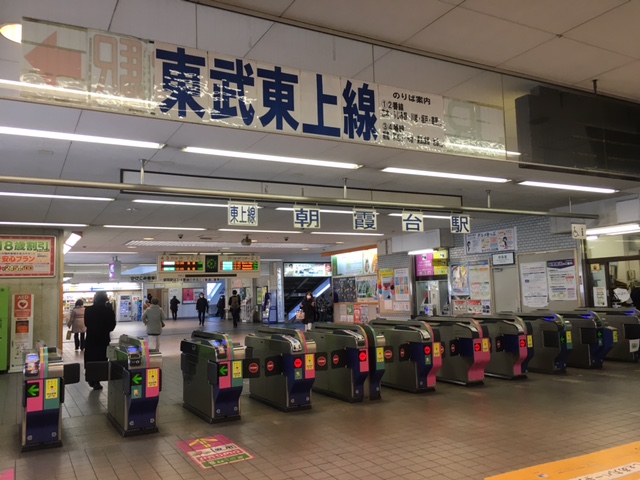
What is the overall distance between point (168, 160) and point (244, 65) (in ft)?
10.8

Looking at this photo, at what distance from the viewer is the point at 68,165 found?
21.7ft

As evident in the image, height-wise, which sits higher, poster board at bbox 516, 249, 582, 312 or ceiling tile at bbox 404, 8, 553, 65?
ceiling tile at bbox 404, 8, 553, 65

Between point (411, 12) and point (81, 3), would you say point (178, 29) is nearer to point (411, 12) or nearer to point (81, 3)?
point (81, 3)

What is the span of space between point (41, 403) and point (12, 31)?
353cm

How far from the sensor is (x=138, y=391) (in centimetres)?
554

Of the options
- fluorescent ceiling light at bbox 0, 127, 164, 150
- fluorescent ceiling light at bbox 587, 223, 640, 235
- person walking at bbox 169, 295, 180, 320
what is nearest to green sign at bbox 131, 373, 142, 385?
fluorescent ceiling light at bbox 0, 127, 164, 150

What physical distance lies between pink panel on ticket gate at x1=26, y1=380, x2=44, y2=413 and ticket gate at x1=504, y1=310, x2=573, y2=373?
7.15 meters

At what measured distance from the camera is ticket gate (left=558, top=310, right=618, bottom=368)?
29.2 feet

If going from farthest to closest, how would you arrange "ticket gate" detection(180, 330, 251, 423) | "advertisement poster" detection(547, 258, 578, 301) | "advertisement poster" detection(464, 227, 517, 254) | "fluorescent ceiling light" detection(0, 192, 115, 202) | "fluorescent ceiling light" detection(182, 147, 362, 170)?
"advertisement poster" detection(464, 227, 517, 254), "advertisement poster" detection(547, 258, 578, 301), "fluorescent ceiling light" detection(0, 192, 115, 202), "fluorescent ceiling light" detection(182, 147, 362, 170), "ticket gate" detection(180, 330, 251, 423)

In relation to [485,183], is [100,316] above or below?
below

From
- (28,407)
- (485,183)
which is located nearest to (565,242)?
(485,183)

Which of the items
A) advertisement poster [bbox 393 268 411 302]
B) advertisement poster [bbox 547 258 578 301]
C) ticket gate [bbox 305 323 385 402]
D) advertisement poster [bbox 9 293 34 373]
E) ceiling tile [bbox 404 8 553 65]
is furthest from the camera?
advertisement poster [bbox 393 268 411 302]

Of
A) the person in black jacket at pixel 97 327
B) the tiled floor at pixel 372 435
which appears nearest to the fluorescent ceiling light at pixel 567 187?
the tiled floor at pixel 372 435

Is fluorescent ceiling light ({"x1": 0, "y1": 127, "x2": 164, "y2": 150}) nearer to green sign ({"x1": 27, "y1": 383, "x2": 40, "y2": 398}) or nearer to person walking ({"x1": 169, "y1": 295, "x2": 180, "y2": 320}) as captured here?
green sign ({"x1": 27, "y1": 383, "x2": 40, "y2": 398})
